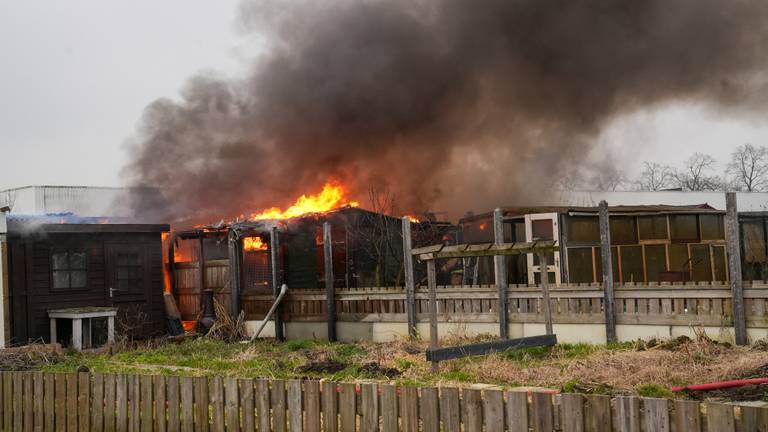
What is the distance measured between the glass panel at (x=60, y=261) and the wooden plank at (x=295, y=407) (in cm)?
1269

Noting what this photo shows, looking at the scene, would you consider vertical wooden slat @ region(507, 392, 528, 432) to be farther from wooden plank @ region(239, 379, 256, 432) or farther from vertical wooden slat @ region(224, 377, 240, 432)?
vertical wooden slat @ region(224, 377, 240, 432)

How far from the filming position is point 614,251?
55.7 feet

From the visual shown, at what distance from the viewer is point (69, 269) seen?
56.7 ft

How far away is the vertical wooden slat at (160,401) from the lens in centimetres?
671

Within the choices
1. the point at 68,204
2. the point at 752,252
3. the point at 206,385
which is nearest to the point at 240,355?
the point at 206,385

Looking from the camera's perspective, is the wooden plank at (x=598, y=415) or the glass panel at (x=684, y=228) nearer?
the wooden plank at (x=598, y=415)

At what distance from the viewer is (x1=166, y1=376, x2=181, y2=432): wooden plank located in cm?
662

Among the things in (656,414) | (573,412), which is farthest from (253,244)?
(656,414)

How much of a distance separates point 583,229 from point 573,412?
1222 cm

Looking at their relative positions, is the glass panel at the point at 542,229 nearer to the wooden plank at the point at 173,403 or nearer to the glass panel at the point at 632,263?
the glass panel at the point at 632,263

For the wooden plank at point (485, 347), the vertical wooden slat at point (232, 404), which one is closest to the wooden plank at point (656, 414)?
the vertical wooden slat at point (232, 404)

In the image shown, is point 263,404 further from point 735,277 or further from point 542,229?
point 542,229

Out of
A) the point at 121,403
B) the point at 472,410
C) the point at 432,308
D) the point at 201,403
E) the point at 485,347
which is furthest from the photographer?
the point at 432,308

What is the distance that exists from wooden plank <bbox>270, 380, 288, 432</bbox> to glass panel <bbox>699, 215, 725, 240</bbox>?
1416 centimetres
